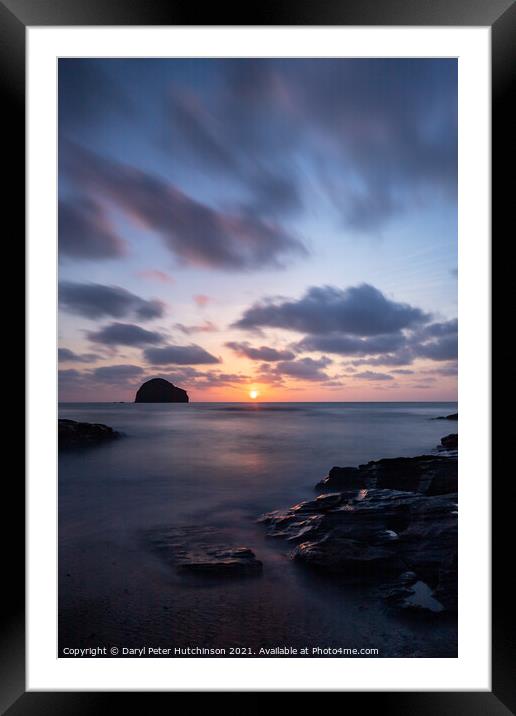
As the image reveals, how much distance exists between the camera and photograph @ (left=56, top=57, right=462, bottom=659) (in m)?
1.47

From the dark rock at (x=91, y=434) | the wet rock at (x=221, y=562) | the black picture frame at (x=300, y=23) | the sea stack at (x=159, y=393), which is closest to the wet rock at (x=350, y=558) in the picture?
the wet rock at (x=221, y=562)

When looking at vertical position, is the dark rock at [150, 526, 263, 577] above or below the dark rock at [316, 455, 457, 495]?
below

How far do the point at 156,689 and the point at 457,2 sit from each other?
2.78m

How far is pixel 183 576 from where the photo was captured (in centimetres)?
161

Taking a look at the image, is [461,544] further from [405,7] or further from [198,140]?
[198,140]

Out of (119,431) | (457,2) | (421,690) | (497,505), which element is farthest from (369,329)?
(119,431)

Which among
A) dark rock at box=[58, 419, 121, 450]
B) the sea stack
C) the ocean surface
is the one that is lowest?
the ocean surface

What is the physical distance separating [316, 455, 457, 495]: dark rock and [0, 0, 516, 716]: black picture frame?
2.78ft

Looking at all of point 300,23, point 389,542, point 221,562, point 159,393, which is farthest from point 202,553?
point 300,23

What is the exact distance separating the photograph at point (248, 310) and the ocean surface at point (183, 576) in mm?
10

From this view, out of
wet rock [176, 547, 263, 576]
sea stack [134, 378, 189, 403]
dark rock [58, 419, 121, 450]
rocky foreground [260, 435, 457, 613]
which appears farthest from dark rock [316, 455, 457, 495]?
dark rock [58, 419, 121, 450]

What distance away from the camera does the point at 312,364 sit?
2.28m

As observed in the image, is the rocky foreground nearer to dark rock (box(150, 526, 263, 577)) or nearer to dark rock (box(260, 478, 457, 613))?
dark rock (box(260, 478, 457, 613))

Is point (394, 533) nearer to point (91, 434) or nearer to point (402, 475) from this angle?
point (402, 475)
